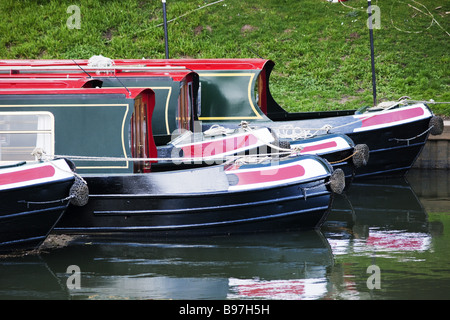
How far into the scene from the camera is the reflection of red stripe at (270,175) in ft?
33.6

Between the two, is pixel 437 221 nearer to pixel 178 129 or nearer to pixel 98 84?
pixel 178 129

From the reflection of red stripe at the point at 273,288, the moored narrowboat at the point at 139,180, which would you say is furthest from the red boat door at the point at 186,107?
the reflection of red stripe at the point at 273,288

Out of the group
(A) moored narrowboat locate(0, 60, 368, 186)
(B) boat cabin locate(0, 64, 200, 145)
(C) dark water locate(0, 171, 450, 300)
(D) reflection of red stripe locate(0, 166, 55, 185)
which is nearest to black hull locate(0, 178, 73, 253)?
(D) reflection of red stripe locate(0, 166, 55, 185)

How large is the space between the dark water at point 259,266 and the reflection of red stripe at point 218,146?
5.52ft

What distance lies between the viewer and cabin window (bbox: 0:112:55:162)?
10.4 metres

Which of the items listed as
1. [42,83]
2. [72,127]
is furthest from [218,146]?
[42,83]

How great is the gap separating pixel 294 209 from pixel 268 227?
411 millimetres

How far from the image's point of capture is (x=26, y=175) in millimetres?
9297

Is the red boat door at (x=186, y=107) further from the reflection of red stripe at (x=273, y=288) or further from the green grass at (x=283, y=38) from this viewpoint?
the reflection of red stripe at (x=273, y=288)

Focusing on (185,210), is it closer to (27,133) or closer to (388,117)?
(27,133)

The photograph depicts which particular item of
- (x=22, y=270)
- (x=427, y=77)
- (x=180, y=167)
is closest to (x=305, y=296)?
(x=22, y=270)

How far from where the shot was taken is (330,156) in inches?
493

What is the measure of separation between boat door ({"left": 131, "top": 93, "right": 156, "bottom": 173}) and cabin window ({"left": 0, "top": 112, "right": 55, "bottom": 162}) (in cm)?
111

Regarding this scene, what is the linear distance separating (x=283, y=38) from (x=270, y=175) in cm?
1111
